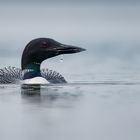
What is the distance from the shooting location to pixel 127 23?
43.2m

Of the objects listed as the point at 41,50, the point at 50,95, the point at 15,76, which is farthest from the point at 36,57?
the point at 50,95

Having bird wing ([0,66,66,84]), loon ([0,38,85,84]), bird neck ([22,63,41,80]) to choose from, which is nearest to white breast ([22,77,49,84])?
loon ([0,38,85,84])

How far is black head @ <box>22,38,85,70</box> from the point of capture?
18.2 m

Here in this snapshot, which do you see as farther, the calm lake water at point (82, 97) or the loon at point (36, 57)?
the loon at point (36, 57)

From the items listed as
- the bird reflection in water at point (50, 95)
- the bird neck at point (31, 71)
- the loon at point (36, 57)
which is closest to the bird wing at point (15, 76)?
the loon at point (36, 57)

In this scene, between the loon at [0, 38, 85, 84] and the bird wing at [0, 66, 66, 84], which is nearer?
the loon at [0, 38, 85, 84]

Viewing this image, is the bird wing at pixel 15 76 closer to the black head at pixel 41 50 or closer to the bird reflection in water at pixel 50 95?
the black head at pixel 41 50

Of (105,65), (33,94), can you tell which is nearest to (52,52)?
(33,94)

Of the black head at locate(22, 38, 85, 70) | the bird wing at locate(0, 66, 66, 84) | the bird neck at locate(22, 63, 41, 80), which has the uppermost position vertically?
the black head at locate(22, 38, 85, 70)

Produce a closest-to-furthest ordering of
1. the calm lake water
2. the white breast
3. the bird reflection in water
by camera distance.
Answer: the calm lake water
the bird reflection in water
the white breast

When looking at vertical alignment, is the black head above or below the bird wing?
above

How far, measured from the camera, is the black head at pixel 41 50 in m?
18.2

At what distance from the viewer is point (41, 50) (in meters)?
18.3

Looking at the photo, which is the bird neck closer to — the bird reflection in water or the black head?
the black head
